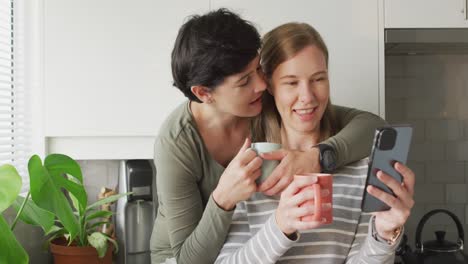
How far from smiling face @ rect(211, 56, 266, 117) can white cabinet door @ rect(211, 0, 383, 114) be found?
1.83 ft

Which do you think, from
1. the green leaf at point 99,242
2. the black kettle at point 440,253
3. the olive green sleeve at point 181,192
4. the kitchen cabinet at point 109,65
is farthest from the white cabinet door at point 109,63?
the black kettle at point 440,253

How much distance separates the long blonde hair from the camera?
1.43 metres

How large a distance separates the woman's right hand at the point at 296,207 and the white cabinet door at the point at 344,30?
830mm

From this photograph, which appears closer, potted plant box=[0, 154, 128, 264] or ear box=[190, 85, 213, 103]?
potted plant box=[0, 154, 128, 264]

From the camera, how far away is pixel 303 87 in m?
1.39

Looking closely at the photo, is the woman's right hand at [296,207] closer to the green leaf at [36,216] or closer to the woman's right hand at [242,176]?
the woman's right hand at [242,176]

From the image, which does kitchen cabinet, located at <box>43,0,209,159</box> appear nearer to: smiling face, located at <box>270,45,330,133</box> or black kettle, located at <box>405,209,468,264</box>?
smiling face, located at <box>270,45,330,133</box>

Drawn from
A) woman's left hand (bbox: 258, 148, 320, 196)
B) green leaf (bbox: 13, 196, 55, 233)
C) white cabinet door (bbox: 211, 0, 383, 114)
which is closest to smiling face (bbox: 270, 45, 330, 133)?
woman's left hand (bbox: 258, 148, 320, 196)

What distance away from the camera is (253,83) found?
143 centimetres

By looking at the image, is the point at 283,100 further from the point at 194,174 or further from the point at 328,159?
the point at 194,174

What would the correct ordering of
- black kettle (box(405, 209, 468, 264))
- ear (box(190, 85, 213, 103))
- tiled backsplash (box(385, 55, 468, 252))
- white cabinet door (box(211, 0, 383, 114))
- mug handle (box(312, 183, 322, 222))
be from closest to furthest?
mug handle (box(312, 183, 322, 222)) → ear (box(190, 85, 213, 103)) → black kettle (box(405, 209, 468, 264)) → white cabinet door (box(211, 0, 383, 114)) → tiled backsplash (box(385, 55, 468, 252))

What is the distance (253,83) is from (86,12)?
79 cm

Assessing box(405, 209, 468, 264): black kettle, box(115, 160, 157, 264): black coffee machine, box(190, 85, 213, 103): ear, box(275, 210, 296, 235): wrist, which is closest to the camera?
box(275, 210, 296, 235): wrist

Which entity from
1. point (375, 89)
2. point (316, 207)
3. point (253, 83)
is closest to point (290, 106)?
point (253, 83)
